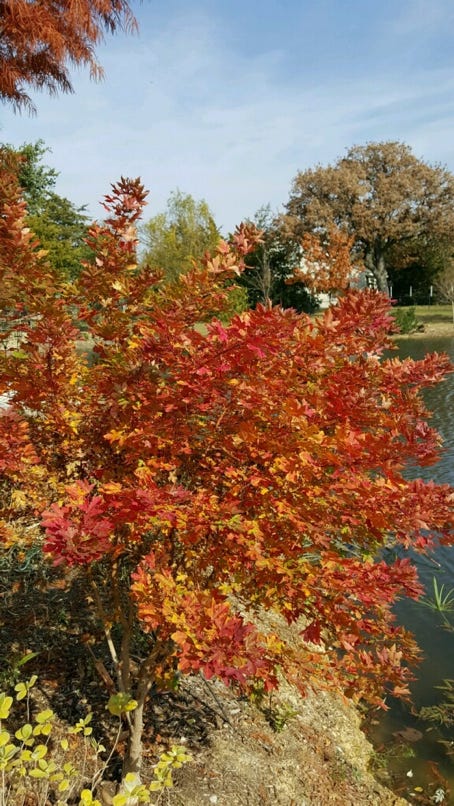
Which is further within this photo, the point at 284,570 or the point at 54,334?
the point at 54,334

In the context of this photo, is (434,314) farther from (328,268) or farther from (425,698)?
(425,698)

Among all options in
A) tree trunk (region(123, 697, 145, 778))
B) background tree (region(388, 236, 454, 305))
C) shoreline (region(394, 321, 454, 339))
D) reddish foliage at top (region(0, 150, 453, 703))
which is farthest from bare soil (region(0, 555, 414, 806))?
background tree (region(388, 236, 454, 305))

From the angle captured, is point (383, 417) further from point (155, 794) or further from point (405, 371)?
point (155, 794)

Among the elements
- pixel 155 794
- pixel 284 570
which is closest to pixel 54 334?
pixel 284 570

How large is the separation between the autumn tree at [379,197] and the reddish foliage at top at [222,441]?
3135 cm

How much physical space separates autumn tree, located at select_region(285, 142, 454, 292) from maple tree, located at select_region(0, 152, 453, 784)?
1235 inches

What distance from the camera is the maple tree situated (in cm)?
193

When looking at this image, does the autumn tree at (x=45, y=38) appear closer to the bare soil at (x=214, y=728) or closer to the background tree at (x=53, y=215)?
the bare soil at (x=214, y=728)

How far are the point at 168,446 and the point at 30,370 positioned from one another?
0.80 metres

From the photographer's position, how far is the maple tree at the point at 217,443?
1935 mm

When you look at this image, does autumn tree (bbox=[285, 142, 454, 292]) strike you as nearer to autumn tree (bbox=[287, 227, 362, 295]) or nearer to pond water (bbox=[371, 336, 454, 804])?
autumn tree (bbox=[287, 227, 362, 295])

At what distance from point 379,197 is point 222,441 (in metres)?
34.4

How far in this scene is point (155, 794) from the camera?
2.53m

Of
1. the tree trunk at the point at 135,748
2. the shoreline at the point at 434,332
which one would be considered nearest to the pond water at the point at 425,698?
the tree trunk at the point at 135,748
